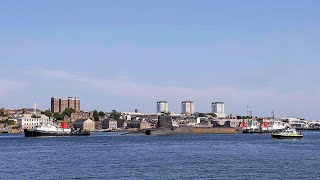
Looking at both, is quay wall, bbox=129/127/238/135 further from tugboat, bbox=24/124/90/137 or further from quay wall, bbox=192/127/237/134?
tugboat, bbox=24/124/90/137

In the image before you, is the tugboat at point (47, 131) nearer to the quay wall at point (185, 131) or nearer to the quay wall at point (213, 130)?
the quay wall at point (185, 131)

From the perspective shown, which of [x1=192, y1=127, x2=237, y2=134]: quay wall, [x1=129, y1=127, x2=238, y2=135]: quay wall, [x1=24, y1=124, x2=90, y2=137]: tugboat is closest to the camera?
[x1=24, y1=124, x2=90, y2=137]: tugboat

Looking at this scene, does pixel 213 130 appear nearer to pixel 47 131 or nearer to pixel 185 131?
pixel 185 131

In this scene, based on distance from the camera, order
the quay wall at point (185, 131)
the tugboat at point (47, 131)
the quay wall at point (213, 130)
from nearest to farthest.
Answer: the tugboat at point (47, 131), the quay wall at point (185, 131), the quay wall at point (213, 130)

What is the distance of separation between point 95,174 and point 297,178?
45.7 ft

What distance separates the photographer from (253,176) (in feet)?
140

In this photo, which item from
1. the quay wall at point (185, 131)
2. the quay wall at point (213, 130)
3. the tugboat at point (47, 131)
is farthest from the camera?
the quay wall at point (213, 130)

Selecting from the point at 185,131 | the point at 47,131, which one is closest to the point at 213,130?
the point at 185,131

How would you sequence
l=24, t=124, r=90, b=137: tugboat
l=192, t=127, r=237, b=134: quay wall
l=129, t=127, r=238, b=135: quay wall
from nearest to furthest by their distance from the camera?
l=24, t=124, r=90, b=137: tugboat, l=129, t=127, r=238, b=135: quay wall, l=192, t=127, r=237, b=134: quay wall

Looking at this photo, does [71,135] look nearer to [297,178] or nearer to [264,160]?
[264,160]

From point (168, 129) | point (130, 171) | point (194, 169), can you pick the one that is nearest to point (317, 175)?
point (194, 169)

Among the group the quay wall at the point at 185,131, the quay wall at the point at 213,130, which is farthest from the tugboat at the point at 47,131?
the quay wall at the point at 213,130

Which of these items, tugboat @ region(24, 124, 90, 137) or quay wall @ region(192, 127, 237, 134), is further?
quay wall @ region(192, 127, 237, 134)

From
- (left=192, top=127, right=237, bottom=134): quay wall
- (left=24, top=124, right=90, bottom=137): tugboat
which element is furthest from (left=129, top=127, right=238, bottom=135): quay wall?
(left=24, top=124, right=90, bottom=137): tugboat
